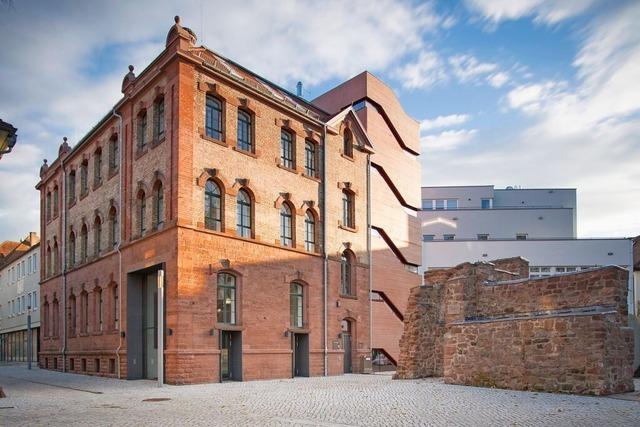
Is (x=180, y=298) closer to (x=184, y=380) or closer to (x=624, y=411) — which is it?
(x=184, y=380)

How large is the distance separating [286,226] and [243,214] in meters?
2.87

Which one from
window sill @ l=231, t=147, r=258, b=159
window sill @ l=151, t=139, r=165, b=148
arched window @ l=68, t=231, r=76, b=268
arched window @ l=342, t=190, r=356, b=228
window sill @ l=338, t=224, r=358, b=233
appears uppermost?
window sill @ l=151, t=139, r=165, b=148

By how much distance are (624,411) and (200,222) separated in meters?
14.8

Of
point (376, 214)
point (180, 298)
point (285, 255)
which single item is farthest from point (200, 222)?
point (376, 214)

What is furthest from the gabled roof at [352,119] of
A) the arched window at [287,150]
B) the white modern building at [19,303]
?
the white modern building at [19,303]

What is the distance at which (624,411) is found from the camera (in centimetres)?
1174

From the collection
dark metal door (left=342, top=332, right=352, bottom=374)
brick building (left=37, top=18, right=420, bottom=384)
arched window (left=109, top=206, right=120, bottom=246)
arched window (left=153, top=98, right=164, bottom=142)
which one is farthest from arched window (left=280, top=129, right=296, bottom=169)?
dark metal door (left=342, top=332, right=352, bottom=374)

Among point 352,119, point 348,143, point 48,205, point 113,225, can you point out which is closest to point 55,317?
point 48,205

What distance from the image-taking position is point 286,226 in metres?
26.5

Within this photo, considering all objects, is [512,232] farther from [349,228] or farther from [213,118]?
[213,118]

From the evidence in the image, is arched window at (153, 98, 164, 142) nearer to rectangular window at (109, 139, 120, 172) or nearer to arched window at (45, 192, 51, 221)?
rectangular window at (109, 139, 120, 172)

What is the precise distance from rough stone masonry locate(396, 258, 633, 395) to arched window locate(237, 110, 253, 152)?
32.3 ft

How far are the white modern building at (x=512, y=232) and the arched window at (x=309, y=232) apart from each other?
1973 centimetres

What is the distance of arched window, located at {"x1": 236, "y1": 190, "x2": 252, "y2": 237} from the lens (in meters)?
23.9
